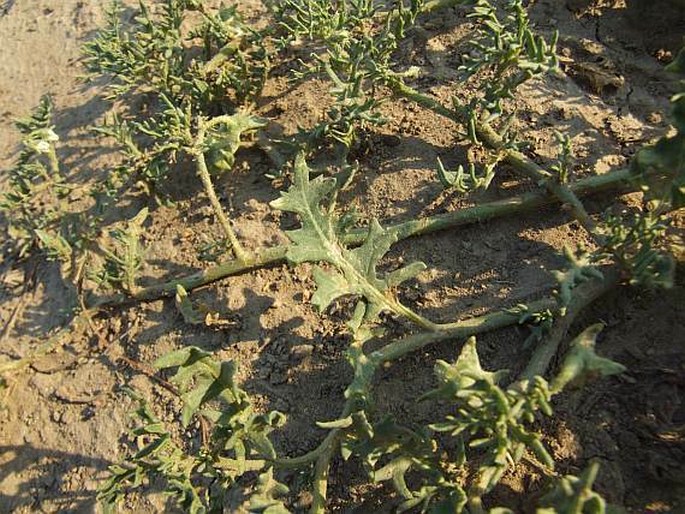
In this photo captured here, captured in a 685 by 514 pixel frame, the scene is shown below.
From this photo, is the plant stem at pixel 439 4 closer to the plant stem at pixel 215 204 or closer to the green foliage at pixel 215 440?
the plant stem at pixel 215 204

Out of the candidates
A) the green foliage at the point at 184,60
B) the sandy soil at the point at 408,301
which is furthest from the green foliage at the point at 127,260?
Answer: the green foliage at the point at 184,60

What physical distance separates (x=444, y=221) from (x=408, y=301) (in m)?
0.34

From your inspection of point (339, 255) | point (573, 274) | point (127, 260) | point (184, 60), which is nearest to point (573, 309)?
point (573, 274)

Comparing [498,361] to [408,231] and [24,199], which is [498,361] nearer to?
[408,231]

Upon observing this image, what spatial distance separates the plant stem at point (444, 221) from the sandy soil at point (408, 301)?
5 cm

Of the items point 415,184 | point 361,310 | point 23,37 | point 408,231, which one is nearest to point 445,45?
point 415,184

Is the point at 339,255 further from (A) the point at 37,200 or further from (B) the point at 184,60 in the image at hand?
(A) the point at 37,200

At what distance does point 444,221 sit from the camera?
2.40m

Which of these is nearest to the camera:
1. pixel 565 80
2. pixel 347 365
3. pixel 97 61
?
pixel 347 365

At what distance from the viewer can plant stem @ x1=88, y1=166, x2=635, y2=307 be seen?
2.33 m

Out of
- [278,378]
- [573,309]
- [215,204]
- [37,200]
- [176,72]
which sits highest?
[176,72]

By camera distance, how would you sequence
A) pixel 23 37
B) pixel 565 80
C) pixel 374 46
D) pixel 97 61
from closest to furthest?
pixel 374 46, pixel 565 80, pixel 97 61, pixel 23 37

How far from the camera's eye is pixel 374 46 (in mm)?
2488

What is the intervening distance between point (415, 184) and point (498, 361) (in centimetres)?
83
